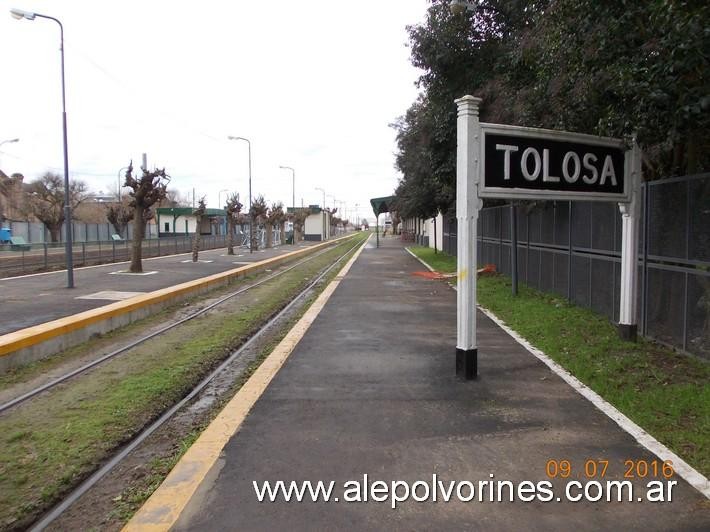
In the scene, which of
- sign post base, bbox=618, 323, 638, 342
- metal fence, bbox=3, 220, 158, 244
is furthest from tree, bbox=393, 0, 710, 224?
metal fence, bbox=3, 220, 158, 244

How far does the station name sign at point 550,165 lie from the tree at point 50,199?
4585cm

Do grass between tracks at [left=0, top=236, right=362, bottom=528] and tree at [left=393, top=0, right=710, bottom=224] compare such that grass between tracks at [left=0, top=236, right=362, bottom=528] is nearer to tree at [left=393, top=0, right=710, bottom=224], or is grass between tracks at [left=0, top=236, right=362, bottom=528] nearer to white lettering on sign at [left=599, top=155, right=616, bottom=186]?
white lettering on sign at [left=599, top=155, right=616, bottom=186]

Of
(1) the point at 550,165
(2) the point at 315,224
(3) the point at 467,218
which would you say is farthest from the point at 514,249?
(2) the point at 315,224

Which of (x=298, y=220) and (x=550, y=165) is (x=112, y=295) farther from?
(x=298, y=220)

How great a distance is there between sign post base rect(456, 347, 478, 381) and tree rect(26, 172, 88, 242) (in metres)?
45.7

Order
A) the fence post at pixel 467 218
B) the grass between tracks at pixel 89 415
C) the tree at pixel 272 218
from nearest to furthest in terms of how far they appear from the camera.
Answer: the grass between tracks at pixel 89 415 → the fence post at pixel 467 218 → the tree at pixel 272 218

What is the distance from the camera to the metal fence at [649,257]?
6266 millimetres

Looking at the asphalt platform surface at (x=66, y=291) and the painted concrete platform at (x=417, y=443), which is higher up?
the asphalt platform surface at (x=66, y=291)

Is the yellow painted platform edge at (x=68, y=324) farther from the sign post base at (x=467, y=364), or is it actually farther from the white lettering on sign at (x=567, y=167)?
the white lettering on sign at (x=567, y=167)

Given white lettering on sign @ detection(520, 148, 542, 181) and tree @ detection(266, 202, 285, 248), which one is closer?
white lettering on sign @ detection(520, 148, 542, 181)

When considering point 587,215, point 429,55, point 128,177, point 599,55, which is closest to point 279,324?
point 587,215

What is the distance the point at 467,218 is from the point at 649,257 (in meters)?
3.26

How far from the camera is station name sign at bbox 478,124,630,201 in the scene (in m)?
5.71

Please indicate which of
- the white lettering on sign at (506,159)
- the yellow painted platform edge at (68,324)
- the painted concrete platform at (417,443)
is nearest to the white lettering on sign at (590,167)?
the white lettering on sign at (506,159)
